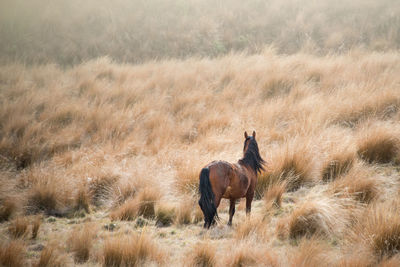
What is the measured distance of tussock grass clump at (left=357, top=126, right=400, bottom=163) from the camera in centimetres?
425

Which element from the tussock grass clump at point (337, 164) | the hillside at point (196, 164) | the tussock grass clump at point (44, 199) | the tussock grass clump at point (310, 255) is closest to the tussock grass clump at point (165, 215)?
the hillside at point (196, 164)

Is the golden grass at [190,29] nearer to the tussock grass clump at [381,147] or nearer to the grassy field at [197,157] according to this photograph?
the grassy field at [197,157]

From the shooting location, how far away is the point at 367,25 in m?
12.1

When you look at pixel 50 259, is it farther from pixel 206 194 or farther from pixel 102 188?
pixel 102 188

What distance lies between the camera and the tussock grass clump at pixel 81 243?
9.23 feet

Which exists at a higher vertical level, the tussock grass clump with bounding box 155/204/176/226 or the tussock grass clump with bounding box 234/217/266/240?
the tussock grass clump with bounding box 234/217/266/240

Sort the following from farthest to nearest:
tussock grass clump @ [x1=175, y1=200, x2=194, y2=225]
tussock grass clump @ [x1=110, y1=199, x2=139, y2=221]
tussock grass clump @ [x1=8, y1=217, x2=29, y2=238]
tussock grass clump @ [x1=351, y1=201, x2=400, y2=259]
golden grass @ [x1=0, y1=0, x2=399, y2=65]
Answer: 1. golden grass @ [x1=0, y1=0, x2=399, y2=65]
2. tussock grass clump @ [x1=110, y1=199, x2=139, y2=221]
3. tussock grass clump @ [x1=175, y1=200, x2=194, y2=225]
4. tussock grass clump @ [x1=8, y1=217, x2=29, y2=238]
5. tussock grass clump @ [x1=351, y1=201, x2=400, y2=259]

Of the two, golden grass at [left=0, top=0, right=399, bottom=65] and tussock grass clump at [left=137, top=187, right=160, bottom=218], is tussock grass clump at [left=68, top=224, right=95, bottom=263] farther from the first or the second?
golden grass at [left=0, top=0, right=399, bottom=65]

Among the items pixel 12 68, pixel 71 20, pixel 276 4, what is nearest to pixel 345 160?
pixel 12 68

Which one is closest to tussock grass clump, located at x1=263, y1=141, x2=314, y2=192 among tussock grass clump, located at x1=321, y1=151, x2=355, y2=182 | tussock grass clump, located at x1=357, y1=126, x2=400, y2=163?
tussock grass clump, located at x1=321, y1=151, x2=355, y2=182

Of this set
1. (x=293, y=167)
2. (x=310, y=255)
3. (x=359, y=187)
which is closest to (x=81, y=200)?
(x=293, y=167)

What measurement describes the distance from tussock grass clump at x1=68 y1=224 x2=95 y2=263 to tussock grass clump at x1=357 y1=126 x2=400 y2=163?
11.1 ft

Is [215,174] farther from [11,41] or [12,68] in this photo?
[11,41]

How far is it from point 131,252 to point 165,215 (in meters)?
0.92
